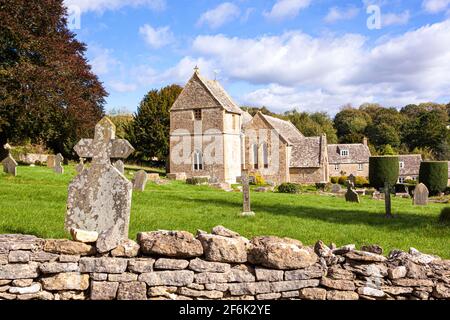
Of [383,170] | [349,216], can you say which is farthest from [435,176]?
[349,216]

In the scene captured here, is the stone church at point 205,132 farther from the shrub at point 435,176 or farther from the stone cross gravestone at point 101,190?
the stone cross gravestone at point 101,190

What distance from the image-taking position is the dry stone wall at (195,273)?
5.84 metres

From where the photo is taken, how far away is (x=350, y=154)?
5884 cm

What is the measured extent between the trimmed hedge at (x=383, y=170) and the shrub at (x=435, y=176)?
151 inches

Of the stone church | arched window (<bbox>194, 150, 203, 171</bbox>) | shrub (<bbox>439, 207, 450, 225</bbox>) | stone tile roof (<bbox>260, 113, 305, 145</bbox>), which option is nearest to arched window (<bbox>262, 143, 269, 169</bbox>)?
stone tile roof (<bbox>260, 113, 305, 145</bbox>)

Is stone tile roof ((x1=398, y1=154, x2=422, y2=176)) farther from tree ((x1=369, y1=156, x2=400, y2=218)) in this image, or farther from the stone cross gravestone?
the stone cross gravestone

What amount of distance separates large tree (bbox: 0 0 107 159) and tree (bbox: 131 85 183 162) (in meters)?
16.7

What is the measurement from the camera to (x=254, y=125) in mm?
47406

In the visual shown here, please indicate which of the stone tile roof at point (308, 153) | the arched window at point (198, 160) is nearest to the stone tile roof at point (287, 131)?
the stone tile roof at point (308, 153)

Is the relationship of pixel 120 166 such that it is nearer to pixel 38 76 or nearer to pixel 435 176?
pixel 38 76

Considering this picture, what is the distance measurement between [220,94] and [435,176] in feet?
75.1

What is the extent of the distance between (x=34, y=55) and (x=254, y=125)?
24035mm

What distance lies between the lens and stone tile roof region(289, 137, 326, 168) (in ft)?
156
